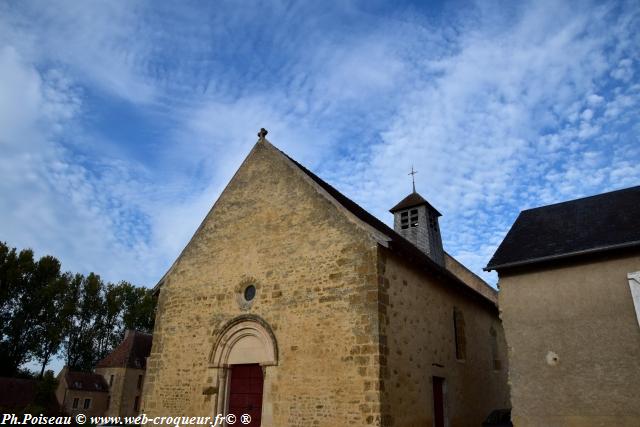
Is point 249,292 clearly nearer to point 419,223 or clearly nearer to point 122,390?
point 419,223

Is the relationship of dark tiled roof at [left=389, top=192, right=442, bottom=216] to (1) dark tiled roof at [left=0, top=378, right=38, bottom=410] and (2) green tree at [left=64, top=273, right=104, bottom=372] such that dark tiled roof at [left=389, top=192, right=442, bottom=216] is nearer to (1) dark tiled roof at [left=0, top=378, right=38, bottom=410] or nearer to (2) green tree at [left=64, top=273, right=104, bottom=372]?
(1) dark tiled roof at [left=0, top=378, right=38, bottom=410]

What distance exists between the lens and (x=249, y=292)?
428 inches

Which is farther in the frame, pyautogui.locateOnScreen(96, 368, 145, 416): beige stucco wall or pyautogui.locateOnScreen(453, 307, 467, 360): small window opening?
pyautogui.locateOnScreen(96, 368, 145, 416): beige stucco wall

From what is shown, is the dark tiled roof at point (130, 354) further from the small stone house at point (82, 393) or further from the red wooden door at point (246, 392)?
the red wooden door at point (246, 392)

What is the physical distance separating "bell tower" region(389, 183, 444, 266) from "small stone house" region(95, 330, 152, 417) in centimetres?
2905

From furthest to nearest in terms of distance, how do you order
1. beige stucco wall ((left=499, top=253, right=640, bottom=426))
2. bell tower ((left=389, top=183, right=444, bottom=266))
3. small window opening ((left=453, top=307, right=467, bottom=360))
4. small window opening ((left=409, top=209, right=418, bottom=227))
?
small window opening ((left=409, top=209, right=418, bottom=227)) → bell tower ((left=389, top=183, right=444, bottom=266)) → small window opening ((left=453, top=307, right=467, bottom=360)) → beige stucco wall ((left=499, top=253, right=640, bottom=426))

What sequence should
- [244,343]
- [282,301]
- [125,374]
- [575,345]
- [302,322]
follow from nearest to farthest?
[575,345], [302,322], [282,301], [244,343], [125,374]

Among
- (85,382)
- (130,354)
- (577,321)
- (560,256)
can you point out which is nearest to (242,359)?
(577,321)

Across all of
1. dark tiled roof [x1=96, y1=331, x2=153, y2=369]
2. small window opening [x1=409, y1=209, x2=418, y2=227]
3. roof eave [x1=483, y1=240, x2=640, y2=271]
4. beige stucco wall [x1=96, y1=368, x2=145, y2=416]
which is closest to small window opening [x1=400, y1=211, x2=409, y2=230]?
small window opening [x1=409, y1=209, x2=418, y2=227]

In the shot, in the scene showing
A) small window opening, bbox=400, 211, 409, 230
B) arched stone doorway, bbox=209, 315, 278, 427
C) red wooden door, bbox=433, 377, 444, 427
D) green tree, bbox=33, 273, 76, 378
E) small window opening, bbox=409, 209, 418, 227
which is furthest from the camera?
green tree, bbox=33, 273, 76, 378

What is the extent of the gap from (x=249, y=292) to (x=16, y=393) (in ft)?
89.9

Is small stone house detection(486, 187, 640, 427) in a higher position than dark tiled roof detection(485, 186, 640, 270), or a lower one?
lower

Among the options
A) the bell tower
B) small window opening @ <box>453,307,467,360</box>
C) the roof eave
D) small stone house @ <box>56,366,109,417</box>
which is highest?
the bell tower

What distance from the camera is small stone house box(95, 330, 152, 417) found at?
122 ft
